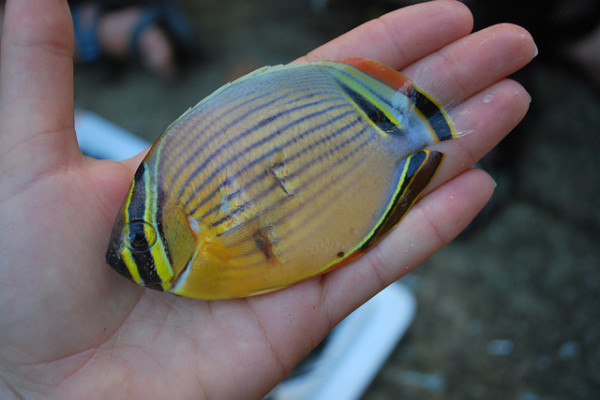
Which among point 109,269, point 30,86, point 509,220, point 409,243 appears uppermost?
point 30,86

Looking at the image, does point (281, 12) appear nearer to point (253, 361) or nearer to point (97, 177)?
point (97, 177)

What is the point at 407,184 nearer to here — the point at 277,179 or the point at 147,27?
the point at 277,179

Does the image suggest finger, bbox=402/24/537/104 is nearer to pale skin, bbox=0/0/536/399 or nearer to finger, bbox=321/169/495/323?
pale skin, bbox=0/0/536/399

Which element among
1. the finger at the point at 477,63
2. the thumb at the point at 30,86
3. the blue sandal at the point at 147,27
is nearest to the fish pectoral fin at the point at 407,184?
the finger at the point at 477,63

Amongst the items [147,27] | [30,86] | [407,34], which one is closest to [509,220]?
[407,34]

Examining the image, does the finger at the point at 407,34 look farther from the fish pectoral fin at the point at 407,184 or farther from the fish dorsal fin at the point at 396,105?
the fish pectoral fin at the point at 407,184

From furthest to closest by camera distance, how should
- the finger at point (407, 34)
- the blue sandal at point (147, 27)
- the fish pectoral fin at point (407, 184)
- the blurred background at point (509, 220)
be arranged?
the blue sandal at point (147, 27), the blurred background at point (509, 220), the finger at point (407, 34), the fish pectoral fin at point (407, 184)

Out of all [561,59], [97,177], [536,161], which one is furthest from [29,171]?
[561,59]
